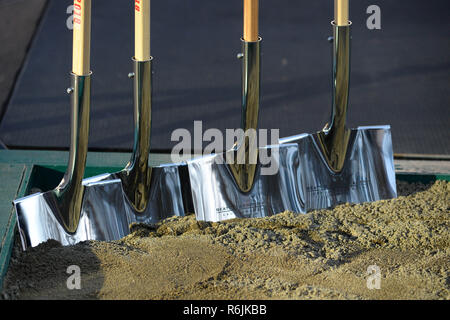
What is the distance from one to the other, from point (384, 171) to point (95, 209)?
33.5 inches

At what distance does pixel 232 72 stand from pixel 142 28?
1415 millimetres

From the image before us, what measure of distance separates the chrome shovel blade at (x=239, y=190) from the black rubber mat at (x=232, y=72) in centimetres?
64

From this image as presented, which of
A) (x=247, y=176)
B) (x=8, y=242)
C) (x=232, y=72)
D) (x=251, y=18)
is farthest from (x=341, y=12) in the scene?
(x=232, y=72)

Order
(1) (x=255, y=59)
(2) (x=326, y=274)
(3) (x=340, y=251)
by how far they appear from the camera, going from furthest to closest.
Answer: (1) (x=255, y=59)
(3) (x=340, y=251)
(2) (x=326, y=274)

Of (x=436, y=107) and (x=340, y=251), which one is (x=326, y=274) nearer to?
(x=340, y=251)

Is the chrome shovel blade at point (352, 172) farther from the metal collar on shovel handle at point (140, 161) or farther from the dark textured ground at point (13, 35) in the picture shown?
the dark textured ground at point (13, 35)

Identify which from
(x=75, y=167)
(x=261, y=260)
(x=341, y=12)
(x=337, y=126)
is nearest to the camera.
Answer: (x=261, y=260)

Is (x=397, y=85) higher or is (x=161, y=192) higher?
(x=397, y=85)

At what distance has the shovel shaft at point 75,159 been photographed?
174 cm

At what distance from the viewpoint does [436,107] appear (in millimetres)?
2809

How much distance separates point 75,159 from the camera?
1.79m

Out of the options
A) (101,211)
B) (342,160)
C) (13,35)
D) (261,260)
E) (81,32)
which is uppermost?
(13,35)

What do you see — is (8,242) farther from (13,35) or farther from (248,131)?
(13,35)
